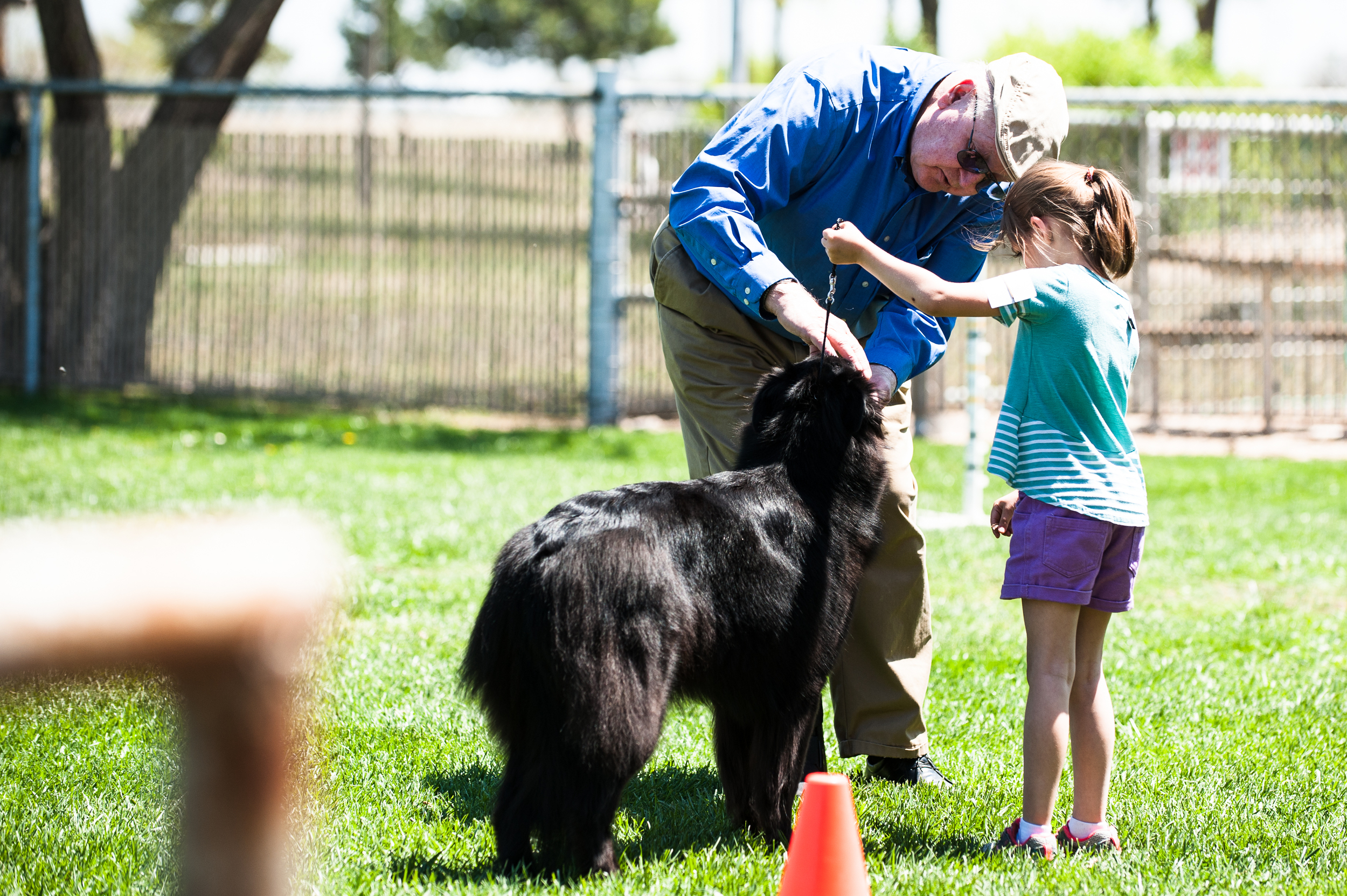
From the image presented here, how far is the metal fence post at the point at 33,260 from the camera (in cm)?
1116

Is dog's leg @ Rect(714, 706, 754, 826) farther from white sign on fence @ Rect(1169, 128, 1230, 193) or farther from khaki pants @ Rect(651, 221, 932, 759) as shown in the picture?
white sign on fence @ Rect(1169, 128, 1230, 193)

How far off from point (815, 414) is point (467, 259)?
8598 millimetres

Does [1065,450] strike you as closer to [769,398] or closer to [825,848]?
[769,398]

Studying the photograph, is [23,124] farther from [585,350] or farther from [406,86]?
[585,350]

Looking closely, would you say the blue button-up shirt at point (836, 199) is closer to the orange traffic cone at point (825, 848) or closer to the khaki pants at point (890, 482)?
the khaki pants at point (890, 482)

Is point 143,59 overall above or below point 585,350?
above

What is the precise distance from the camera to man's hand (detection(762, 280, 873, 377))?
2.87m

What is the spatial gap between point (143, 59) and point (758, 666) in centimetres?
4962

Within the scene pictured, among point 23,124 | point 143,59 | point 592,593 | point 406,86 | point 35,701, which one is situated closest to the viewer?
point 35,701

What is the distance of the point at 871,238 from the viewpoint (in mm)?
3418

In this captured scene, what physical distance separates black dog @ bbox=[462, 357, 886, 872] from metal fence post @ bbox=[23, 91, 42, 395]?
34.2 feet

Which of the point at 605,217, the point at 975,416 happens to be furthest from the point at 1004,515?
the point at 605,217

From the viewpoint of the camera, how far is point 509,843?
8.54 ft


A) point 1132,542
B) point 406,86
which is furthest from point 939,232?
point 406,86
